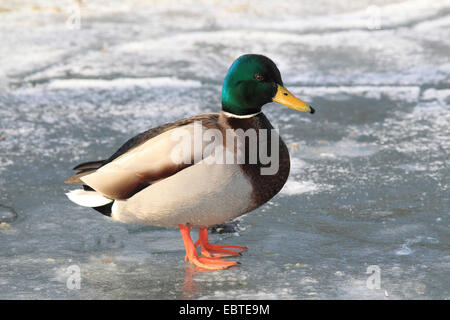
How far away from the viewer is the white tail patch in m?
3.70

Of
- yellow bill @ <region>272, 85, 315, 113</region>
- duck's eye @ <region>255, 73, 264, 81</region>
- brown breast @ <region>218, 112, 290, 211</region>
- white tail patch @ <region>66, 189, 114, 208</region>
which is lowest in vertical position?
white tail patch @ <region>66, 189, 114, 208</region>

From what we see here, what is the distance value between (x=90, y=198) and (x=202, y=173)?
63 centimetres

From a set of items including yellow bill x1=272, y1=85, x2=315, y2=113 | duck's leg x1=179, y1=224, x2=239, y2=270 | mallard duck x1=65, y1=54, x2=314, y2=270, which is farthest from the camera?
yellow bill x1=272, y1=85, x2=315, y2=113

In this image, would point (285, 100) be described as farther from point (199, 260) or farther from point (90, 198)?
point (90, 198)

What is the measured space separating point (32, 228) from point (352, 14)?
5.91m

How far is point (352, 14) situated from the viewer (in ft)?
29.7

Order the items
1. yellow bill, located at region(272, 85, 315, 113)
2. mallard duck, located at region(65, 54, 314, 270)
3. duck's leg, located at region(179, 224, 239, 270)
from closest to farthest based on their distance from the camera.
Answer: mallard duck, located at region(65, 54, 314, 270) → duck's leg, located at region(179, 224, 239, 270) → yellow bill, located at region(272, 85, 315, 113)

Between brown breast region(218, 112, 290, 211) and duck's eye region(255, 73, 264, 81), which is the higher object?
duck's eye region(255, 73, 264, 81)

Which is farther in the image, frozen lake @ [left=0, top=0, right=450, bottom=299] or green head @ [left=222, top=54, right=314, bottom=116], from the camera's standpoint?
green head @ [left=222, top=54, right=314, bottom=116]

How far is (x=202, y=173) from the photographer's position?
3396 mm

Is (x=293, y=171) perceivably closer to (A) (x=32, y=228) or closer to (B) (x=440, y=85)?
(A) (x=32, y=228)

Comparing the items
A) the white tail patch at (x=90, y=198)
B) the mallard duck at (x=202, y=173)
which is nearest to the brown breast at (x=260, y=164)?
the mallard duck at (x=202, y=173)

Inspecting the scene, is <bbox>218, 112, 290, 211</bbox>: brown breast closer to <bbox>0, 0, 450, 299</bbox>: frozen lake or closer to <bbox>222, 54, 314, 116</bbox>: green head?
<bbox>222, 54, 314, 116</bbox>: green head

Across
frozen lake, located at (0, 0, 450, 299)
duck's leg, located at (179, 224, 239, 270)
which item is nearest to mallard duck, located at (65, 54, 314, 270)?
duck's leg, located at (179, 224, 239, 270)
